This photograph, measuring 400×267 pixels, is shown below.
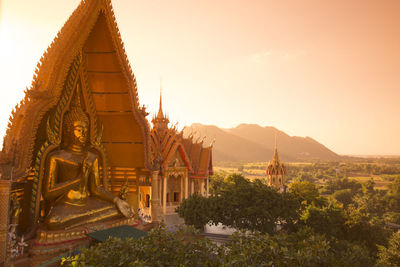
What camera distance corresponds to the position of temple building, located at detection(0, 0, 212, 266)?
22.3ft

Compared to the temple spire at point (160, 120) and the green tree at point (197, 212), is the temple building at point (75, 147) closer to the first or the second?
the green tree at point (197, 212)

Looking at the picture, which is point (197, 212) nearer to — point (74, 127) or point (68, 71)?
point (74, 127)

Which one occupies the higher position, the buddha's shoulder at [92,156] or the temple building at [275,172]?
the buddha's shoulder at [92,156]

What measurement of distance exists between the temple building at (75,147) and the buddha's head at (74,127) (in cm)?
3

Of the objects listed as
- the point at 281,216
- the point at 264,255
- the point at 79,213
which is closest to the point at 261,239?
the point at 264,255

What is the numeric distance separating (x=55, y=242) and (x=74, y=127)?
3.24 meters

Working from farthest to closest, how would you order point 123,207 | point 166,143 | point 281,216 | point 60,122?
point 166,143 < point 281,216 < point 123,207 < point 60,122

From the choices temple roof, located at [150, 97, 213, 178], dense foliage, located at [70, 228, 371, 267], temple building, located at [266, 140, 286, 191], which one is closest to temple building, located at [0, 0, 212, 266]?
dense foliage, located at [70, 228, 371, 267]

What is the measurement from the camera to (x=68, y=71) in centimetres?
790

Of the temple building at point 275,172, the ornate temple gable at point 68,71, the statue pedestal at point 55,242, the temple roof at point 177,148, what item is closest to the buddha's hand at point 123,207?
the statue pedestal at point 55,242

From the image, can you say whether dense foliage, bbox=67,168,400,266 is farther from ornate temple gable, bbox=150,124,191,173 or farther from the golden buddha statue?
ornate temple gable, bbox=150,124,191,173

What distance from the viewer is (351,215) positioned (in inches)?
711

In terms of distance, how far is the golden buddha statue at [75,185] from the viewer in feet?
25.5

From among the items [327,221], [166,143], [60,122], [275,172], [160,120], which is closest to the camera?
[60,122]
